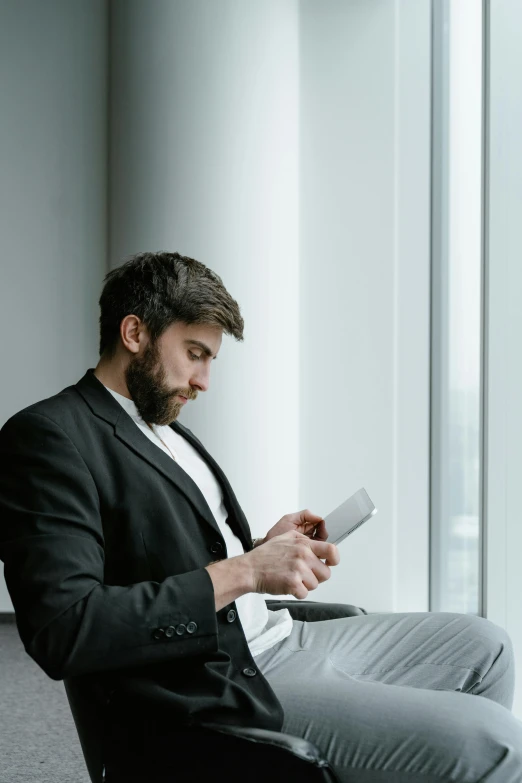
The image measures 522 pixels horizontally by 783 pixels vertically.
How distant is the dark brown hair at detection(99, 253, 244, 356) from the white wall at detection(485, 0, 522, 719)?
1044mm

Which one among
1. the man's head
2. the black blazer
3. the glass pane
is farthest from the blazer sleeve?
the glass pane

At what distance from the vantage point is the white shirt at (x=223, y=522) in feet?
5.30

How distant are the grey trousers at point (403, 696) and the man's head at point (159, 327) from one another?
1.84ft

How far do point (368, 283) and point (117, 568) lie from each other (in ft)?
8.48

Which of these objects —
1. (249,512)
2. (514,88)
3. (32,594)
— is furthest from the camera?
(249,512)

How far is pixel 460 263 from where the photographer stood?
3.28 metres

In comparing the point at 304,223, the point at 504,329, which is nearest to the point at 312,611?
the point at 504,329

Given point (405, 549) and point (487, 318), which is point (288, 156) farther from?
point (405, 549)

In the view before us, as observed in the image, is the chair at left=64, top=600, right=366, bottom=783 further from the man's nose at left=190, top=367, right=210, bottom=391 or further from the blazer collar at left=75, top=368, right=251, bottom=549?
the man's nose at left=190, top=367, right=210, bottom=391

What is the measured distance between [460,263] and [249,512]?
1374 millimetres

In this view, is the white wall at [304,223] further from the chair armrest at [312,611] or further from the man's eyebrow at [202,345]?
the man's eyebrow at [202,345]

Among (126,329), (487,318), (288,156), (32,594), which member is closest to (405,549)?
(487,318)

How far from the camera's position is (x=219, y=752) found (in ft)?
3.72

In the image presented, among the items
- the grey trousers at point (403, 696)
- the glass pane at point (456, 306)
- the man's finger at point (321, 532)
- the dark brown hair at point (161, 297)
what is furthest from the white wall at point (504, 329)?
the dark brown hair at point (161, 297)
